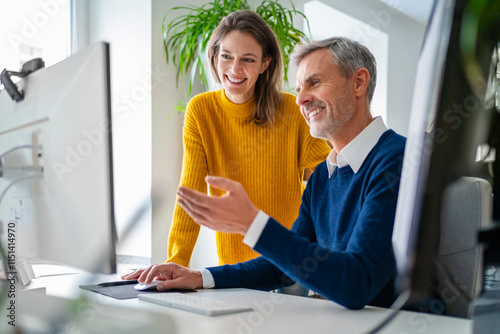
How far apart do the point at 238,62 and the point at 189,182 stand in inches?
18.4

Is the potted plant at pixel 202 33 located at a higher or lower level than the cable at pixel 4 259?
higher

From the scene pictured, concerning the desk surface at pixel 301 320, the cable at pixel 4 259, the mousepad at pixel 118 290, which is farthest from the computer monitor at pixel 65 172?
the mousepad at pixel 118 290

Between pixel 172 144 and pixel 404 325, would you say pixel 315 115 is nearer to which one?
pixel 404 325

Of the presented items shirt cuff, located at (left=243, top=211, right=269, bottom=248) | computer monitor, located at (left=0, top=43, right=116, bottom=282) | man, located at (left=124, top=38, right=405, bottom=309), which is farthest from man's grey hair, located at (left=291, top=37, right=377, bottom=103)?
computer monitor, located at (left=0, top=43, right=116, bottom=282)

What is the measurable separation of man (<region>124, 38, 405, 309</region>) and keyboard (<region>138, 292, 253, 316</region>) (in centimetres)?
10

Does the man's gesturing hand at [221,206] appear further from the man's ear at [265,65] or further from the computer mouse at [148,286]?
the man's ear at [265,65]

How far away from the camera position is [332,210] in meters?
1.32

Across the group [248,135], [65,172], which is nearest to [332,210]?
[248,135]

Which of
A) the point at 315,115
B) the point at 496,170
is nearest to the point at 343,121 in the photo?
the point at 315,115

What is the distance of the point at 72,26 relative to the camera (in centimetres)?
182

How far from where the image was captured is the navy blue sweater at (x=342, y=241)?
96 centimetres

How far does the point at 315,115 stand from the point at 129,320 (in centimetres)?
96

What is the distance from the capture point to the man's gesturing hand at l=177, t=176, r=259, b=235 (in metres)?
0.87

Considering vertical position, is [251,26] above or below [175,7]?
below
